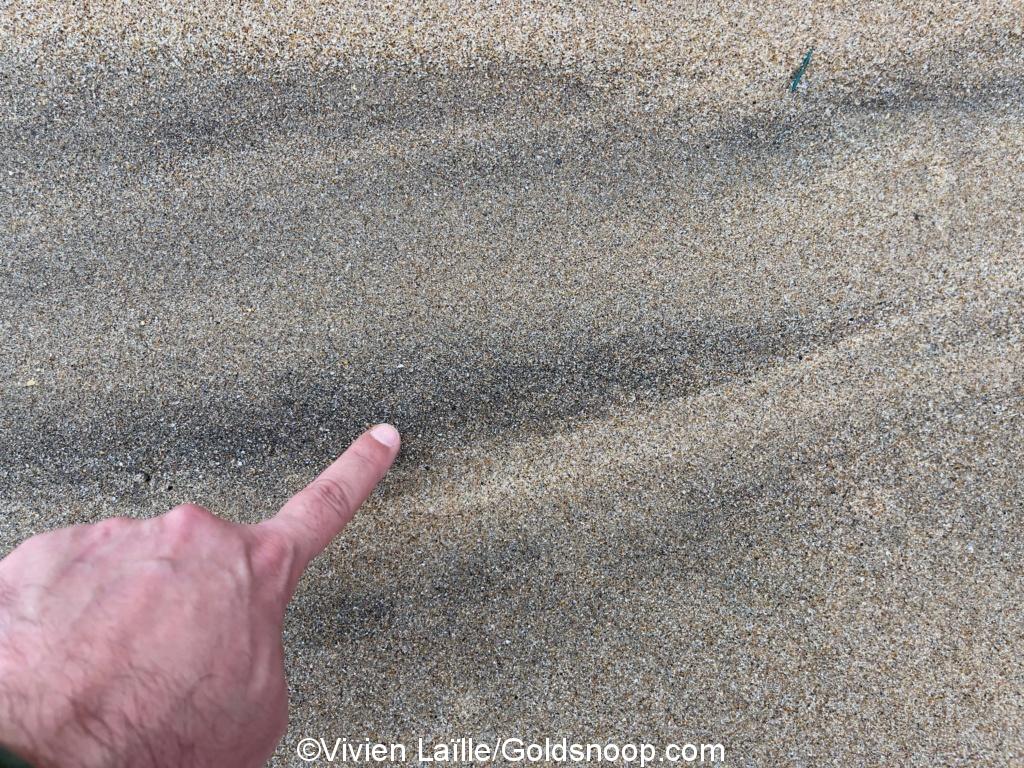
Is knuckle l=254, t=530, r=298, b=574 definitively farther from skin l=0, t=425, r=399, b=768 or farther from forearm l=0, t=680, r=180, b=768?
forearm l=0, t=680, r=180, b=768

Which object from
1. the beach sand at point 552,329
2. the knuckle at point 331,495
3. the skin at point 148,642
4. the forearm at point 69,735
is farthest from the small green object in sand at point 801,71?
the forearm at point 69,735

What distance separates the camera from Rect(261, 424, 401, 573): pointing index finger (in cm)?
128

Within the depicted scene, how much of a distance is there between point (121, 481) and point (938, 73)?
7.15 ft

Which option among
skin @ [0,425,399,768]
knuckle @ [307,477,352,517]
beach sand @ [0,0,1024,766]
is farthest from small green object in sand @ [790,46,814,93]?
skin @ [0,425,399,768]

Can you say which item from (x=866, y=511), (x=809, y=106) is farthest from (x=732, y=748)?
(x=809, y=106)

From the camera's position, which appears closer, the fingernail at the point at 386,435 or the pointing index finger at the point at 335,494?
the pointing index finger at the point at 335,494

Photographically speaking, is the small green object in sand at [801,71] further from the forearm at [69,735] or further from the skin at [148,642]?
the forearm at [69,735]

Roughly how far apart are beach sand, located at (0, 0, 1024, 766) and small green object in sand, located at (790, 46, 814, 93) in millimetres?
23

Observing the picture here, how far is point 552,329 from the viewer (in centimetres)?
148

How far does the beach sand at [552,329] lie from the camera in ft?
4.71

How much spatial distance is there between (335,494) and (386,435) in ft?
0.58

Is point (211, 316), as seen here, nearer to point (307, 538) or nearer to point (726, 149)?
point (307, 538)

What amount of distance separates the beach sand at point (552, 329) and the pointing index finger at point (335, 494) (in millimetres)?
77

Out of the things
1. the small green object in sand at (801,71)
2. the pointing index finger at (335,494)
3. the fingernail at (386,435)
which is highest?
the small green object in sand at (801,71)
